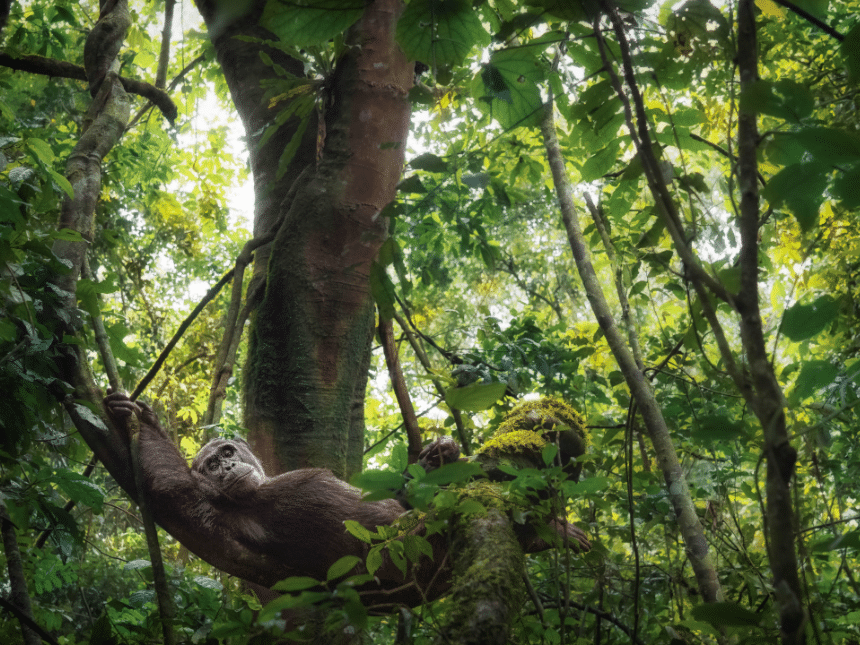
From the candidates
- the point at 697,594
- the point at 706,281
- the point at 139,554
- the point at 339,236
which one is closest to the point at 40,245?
the point at 339,236

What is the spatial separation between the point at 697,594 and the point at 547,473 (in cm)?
102

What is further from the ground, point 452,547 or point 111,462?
point 111,462

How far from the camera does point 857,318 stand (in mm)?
3160

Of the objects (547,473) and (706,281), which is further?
(547,473)

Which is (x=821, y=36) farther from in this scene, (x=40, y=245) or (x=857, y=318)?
(x=40, y=245)

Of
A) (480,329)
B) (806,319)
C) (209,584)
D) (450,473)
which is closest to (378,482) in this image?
(450,473)

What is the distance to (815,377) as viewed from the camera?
83 centimetres

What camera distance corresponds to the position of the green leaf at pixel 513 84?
1038 millimetres

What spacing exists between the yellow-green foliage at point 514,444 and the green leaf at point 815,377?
962 mm

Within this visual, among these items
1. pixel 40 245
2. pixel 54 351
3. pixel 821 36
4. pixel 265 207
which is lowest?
pixel 54 351

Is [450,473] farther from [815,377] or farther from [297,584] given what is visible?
[815,377]

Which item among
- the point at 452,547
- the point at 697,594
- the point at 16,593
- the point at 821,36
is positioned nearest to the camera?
the point at 452,547

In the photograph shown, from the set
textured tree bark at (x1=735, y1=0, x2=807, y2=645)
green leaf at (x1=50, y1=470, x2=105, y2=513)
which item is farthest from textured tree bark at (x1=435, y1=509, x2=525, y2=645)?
green leaf at (x1=50, y1=470, x2=105, y2=513)

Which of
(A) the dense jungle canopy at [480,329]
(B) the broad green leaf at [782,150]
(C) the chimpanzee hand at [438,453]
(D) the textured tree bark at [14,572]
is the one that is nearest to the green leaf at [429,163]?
(A) the dense jungle canopy at [480,329]
